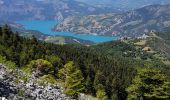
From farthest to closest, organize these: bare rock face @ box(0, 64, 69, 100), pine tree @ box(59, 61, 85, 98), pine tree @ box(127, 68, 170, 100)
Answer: pine tree @ box(127, 68, 170, 100), pine tree @ box(59, 61, 85, 98), bare rock face @ box(0, 64, 69, 100)

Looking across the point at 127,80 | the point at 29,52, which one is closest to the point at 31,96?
the point at 29,52

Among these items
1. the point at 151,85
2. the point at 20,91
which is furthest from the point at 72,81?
the point at 20,91

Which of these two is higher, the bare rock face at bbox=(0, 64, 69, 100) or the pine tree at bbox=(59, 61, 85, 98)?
the bare rock face at bbox=(0, 64, 69, 100)

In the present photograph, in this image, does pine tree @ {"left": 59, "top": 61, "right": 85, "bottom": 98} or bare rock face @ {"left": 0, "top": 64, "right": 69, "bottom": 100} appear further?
pine tree @ {"left": 59, "top": 61, "right": 85, "bottom": 98}

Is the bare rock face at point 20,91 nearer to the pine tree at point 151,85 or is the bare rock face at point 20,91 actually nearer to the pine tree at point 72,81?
the pine tree at point 72,81

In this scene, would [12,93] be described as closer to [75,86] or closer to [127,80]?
[75,86]

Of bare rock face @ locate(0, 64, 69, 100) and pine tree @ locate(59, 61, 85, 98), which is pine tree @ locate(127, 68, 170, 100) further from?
bare rock face @ locate(0, 64, 69, 100)

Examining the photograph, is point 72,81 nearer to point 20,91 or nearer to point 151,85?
point 151,85

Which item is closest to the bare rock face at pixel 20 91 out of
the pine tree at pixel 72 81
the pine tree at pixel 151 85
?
the pine tree at pixel 72 81

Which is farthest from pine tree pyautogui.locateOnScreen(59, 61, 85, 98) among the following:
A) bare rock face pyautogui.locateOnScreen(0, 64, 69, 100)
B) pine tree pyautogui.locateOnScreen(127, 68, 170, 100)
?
bare rock face pyautogui.locateOnScreen(0, 64, 69, 100)
